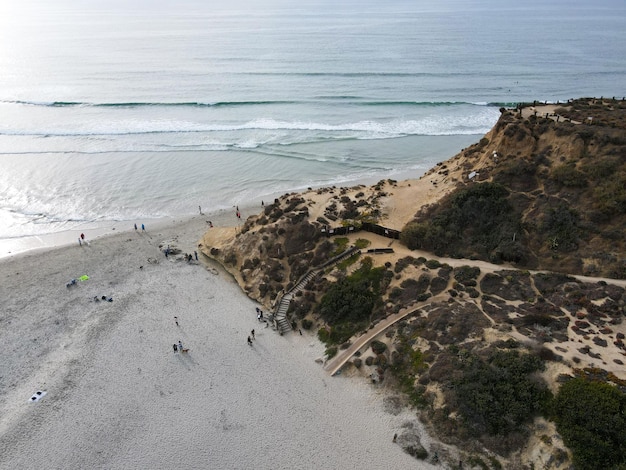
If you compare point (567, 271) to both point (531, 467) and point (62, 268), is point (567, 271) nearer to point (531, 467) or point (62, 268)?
point (531, 467)

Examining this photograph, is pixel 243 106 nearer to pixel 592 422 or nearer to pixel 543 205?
pixel 543 205

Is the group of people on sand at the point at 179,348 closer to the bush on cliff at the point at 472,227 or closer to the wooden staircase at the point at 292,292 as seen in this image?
the wooden staircase at the point at 292,292

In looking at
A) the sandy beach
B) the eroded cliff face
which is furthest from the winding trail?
the sandy beach

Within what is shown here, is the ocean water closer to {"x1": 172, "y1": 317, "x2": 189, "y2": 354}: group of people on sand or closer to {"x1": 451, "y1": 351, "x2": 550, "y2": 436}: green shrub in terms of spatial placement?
{"x1": 172, "y1": 317, "x2": 189, "y2": 354}: group of people on sand

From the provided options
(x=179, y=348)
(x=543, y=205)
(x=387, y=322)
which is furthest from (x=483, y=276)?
(x=179, y=348)

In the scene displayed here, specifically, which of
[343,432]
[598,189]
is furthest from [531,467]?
[598,189]

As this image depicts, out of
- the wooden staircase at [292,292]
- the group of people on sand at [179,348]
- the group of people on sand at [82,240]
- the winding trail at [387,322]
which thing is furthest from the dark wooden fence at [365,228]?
the group of people on sand at [82,240]
